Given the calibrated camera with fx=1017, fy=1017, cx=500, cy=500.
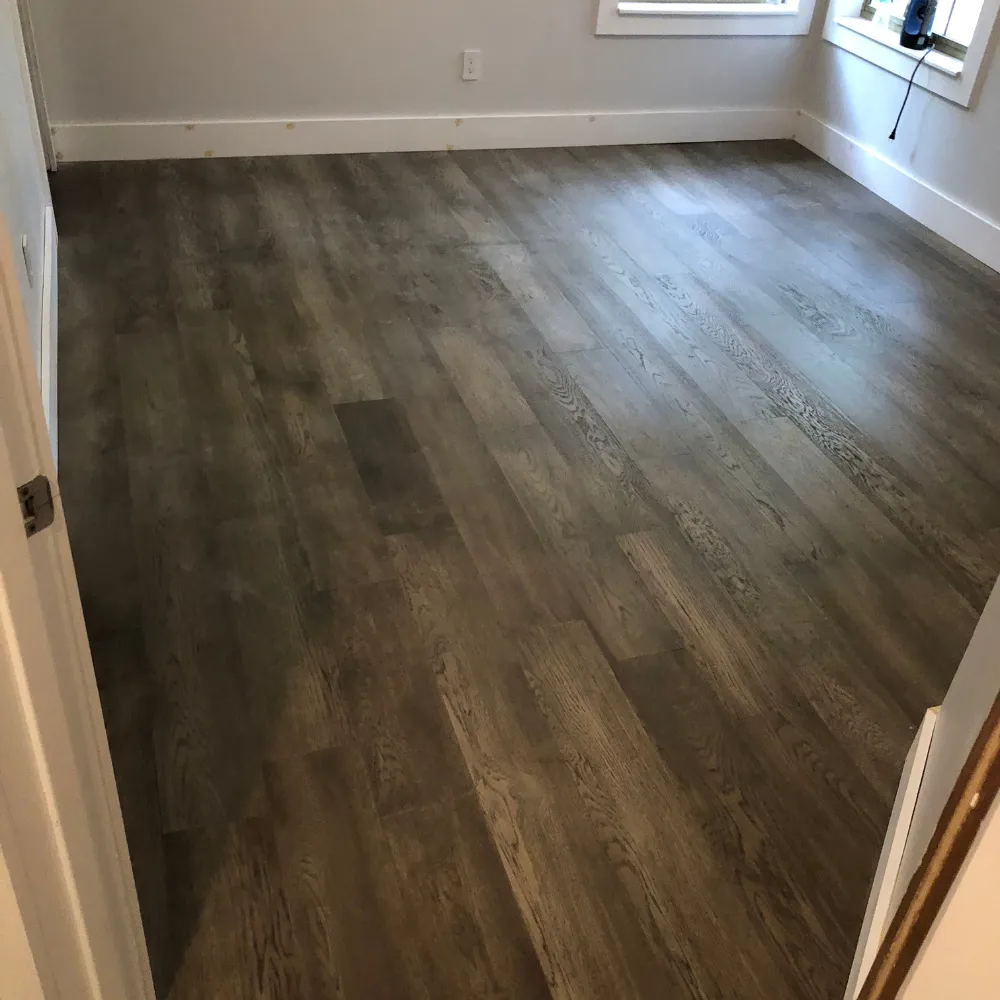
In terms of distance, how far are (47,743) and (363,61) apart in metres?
3.60

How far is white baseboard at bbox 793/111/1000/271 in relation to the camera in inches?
145

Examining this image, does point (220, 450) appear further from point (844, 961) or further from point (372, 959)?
point (844, 961)

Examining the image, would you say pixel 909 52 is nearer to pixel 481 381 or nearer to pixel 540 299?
pixel 540 299

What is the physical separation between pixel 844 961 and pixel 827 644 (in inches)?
26.9

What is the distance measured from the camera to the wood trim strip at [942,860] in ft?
2.57

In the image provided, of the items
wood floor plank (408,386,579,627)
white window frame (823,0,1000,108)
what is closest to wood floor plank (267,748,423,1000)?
wood floor plank (408,386,579,627)

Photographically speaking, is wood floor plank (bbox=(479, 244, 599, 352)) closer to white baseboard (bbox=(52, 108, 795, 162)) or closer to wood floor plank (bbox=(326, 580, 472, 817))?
white baseboard (bbox=(52, 108, 795, 162))

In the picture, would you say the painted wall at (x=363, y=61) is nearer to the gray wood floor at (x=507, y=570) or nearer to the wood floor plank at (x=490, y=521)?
the gray wood floor at (x=507, y=570)

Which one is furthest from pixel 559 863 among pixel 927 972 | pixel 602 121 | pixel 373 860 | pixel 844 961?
pixel 602 121

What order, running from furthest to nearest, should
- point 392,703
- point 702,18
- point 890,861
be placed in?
point 702,18 → point 392,703 → point 890,861

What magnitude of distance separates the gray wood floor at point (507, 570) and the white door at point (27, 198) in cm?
11

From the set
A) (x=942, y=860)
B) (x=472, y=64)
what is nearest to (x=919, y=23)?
(x=472, y=64)

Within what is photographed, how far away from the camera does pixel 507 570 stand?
2.12m

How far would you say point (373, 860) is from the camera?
5.11ft
